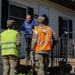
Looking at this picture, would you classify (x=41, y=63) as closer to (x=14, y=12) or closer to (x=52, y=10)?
(x=14, y=12)

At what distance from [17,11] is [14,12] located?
29 centimetres

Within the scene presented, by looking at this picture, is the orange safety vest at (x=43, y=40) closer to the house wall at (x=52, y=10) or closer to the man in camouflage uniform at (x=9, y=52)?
the man in camouflage uniform at (x=9, y=52)

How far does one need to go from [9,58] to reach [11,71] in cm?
36

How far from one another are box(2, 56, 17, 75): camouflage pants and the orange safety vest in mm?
723

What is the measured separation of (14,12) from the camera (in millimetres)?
12734

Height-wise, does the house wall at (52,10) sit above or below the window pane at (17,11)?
above

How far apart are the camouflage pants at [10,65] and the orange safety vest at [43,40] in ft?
2.37

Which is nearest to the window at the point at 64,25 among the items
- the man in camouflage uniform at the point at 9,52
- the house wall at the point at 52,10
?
the house wall at the point at 52,10

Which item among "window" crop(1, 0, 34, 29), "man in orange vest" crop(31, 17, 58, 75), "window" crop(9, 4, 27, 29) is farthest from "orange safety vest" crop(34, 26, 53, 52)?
"window" crop(9, 4, 27, 29)

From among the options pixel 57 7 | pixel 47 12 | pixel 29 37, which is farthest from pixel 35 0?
pixel 29 37

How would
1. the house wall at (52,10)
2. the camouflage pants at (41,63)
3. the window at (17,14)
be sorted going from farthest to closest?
the house wall at (52,10) → the window at (17,14) → the camouflage pants at (41,63)

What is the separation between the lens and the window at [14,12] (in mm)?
11758

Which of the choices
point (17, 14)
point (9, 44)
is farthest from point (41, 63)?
point (17, 14)

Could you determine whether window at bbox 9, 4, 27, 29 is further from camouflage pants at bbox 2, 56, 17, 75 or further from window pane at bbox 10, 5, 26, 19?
camouflage pants at bbox 2, 56, 17, 75
